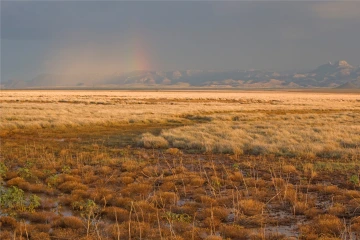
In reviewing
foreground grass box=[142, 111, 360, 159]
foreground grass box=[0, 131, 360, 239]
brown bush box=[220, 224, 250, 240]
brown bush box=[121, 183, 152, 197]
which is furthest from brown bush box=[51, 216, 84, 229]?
foreground grass box=[142, 111, 360, 159]

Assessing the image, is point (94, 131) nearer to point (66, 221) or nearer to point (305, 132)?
point (305, 132)

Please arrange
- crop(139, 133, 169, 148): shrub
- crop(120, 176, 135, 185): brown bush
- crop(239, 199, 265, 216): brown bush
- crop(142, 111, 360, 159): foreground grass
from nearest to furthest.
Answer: crop(239, 199, 265, 216): brown bush → crop(120, 176, 135, 185): brown bush → crop(142, 111, 360, 159): foreground grass → crop(139, 133, 169, 148): shrub

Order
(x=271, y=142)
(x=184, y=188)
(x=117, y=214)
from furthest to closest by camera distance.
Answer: (x=271, y=142) → (x=184, y=188) → (x=117, y=214)

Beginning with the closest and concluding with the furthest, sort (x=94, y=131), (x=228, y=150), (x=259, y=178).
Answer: (x=259, y=178) < (x=228, y=150) < (x=94, y=131)

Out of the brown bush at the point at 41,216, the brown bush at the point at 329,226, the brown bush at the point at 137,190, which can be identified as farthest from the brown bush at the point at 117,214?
the brown bush at the point at 329,226

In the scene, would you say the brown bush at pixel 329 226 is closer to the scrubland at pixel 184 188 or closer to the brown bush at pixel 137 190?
the scrubland at pixel 184 188

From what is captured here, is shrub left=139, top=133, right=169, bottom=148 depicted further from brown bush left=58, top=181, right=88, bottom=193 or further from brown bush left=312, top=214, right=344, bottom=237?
brown bush left=312, top=214, right=344, bottom=237

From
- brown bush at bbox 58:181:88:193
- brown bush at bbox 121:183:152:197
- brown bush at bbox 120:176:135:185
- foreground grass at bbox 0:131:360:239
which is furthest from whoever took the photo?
brown bush at bbox 120:176:135:185

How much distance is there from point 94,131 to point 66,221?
60.8 feet

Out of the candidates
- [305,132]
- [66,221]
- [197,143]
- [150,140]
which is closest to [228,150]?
[197,143]

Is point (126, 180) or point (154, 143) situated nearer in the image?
point (126, 180)

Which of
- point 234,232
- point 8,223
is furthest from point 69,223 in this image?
point 234,232

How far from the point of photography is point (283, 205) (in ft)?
31.3

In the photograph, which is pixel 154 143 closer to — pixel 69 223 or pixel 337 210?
pixel 69 223
